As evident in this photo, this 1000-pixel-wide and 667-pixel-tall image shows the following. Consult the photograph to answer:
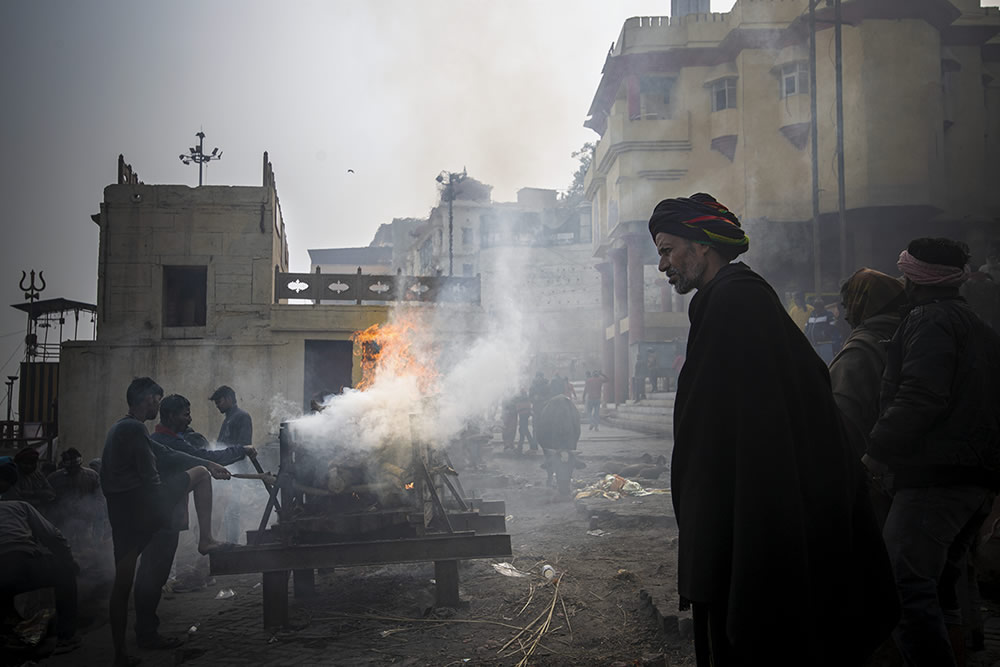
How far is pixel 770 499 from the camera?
1.95 metres

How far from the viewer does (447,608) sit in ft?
19.5

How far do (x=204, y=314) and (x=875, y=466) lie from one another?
1740 centimetres

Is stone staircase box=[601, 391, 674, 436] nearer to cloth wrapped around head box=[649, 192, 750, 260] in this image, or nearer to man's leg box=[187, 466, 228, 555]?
man's leg box=[187, 466, 228, 555]

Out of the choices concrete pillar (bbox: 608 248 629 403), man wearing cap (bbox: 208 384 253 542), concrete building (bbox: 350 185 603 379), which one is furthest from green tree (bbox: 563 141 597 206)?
man wearing cap (bbox: 208 384 253 542)

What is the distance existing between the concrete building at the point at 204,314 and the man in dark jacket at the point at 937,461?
15.6 m

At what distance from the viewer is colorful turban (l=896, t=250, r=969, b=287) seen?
132 inches

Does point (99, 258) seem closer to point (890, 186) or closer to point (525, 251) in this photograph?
point (890, 186)

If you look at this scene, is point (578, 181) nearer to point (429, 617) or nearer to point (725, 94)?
point (725, 94)

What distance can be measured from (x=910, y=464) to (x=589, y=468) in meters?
12.1

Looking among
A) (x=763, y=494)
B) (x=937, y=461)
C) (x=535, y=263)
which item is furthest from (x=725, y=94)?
(x=763, y=494)

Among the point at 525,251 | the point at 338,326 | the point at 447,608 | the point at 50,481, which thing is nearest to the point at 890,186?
the point at 338,326

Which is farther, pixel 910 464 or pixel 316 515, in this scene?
pixel 316 515

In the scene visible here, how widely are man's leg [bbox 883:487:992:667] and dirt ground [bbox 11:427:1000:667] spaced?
4.14 ft

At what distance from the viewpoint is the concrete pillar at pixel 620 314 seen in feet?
96.2
